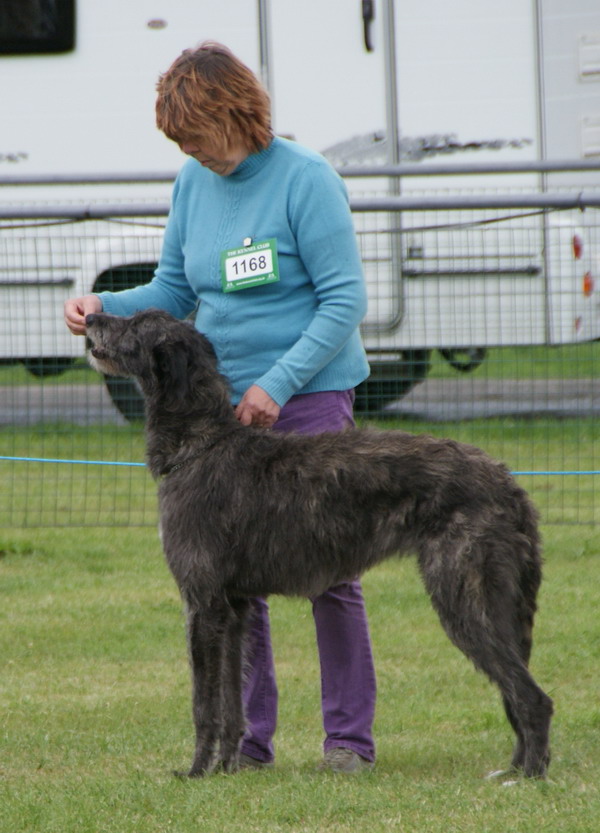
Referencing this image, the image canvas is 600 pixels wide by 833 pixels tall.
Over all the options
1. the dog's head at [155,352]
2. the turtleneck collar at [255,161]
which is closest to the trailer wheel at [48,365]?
the dog's head at [155,352]

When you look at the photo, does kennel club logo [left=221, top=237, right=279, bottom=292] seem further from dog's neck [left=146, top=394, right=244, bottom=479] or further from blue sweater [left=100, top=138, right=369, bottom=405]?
dog's neck [left=146, top=394, right=244, bottom=479]

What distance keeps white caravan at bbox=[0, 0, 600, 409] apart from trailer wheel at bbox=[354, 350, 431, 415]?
0.02m

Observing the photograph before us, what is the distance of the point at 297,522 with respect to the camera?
420 centimetres

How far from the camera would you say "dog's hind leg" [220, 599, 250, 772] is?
436cm

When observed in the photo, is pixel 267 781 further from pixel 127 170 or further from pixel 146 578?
pixel 127 170

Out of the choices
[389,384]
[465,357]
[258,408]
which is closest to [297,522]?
[258,408]

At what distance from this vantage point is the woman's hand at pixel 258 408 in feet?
13.9

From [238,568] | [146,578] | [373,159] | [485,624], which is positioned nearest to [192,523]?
[238,568]

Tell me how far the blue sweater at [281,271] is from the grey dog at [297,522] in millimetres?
146

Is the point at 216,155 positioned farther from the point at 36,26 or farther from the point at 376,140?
the point at 36,26

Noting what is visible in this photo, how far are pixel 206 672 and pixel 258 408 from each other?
890mm

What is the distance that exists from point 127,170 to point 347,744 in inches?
281

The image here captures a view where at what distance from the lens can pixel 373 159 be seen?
1021 cm

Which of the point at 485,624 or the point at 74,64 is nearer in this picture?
the point at 485,624
